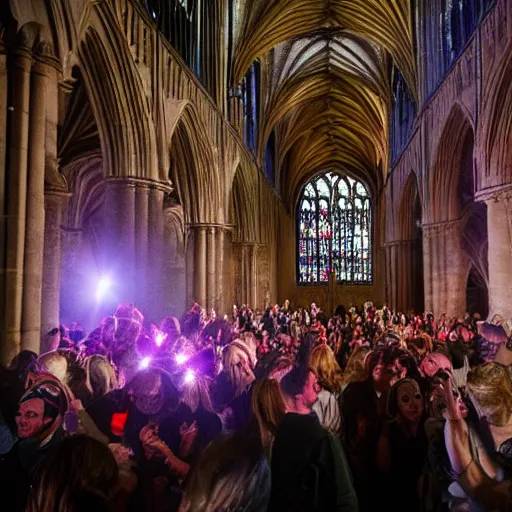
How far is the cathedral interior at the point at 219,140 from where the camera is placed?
661 cm

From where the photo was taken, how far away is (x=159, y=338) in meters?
7.60

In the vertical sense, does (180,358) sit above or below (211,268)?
below

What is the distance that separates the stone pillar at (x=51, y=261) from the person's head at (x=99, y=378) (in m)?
3.90

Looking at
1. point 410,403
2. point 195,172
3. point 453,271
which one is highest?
point 195,172

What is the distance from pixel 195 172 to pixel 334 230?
25251 millimetres

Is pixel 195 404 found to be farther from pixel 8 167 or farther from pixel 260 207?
pixel 260 207

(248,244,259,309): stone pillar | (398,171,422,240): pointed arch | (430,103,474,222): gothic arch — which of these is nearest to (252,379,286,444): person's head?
(430,103,474,222): gothic arch

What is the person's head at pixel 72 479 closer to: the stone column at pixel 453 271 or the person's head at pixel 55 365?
the person's head at pixel 55 365

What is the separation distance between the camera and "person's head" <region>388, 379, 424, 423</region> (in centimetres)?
334

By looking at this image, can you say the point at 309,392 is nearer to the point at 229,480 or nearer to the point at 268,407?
the point at 268,407

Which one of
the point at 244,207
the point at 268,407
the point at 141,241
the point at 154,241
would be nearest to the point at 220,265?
the point at 244,207

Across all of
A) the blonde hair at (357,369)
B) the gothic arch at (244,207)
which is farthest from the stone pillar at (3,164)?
the gothic arch at (244,207)

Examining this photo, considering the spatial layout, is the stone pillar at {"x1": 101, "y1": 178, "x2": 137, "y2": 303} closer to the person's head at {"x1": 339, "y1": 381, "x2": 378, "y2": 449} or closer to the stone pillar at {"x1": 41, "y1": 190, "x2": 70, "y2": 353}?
the stone pillar at {"x1": 41, "y1": 190, "x2": 70, "y2": 353}

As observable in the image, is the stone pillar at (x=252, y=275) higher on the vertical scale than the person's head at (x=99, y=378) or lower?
higher
